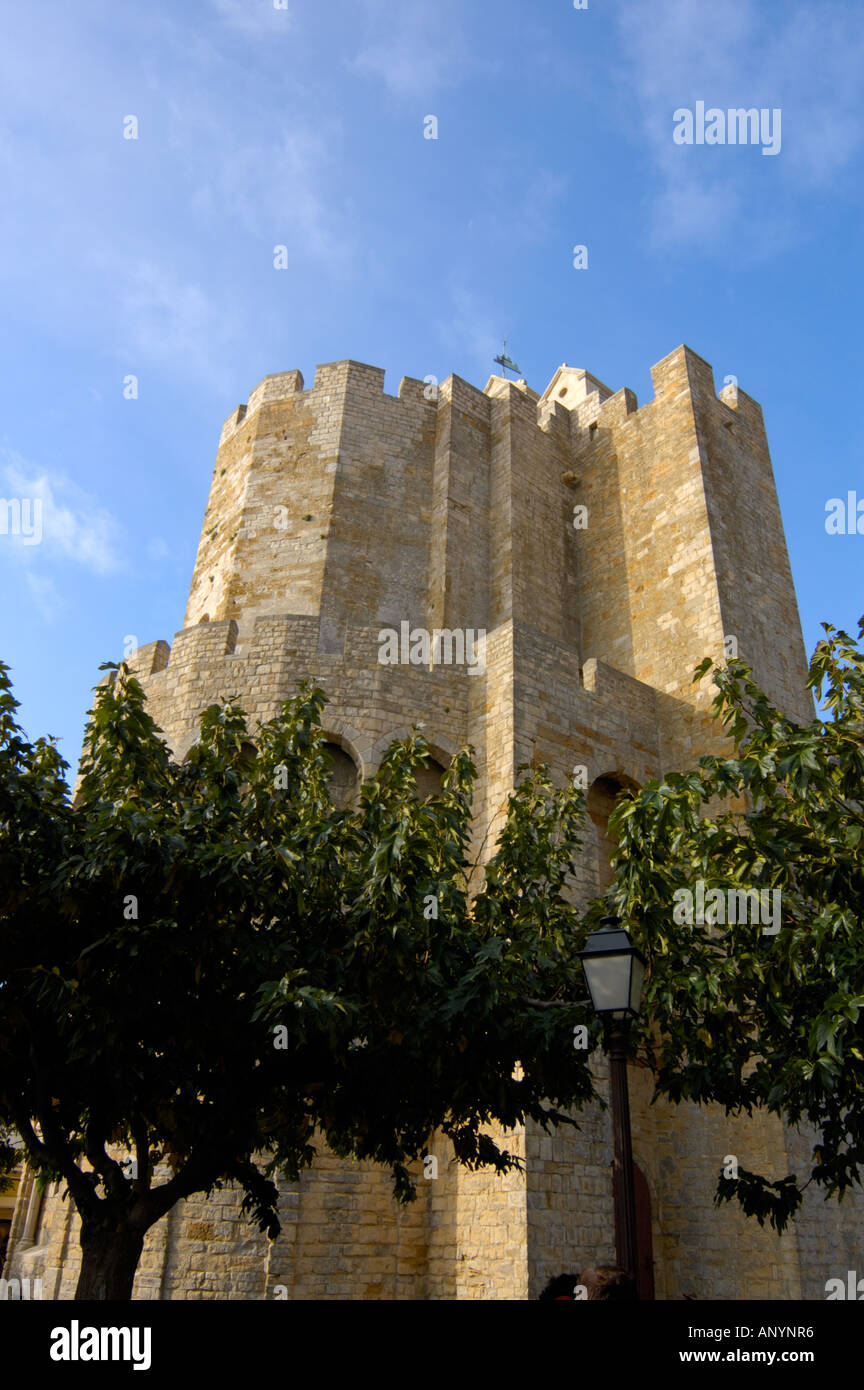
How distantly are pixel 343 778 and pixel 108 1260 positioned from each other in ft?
23.9

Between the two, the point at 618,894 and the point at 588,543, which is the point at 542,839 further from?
the point at 588,543

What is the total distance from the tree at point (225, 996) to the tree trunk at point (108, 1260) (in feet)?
0.04

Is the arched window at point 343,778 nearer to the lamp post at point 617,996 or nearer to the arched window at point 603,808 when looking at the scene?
the arched window at point 603,808

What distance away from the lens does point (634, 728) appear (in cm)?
1509

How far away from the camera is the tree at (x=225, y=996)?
22.1 ft

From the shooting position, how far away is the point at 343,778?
13445 millimetres

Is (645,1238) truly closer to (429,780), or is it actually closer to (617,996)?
(429,780)

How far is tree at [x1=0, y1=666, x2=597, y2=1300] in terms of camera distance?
6.75m

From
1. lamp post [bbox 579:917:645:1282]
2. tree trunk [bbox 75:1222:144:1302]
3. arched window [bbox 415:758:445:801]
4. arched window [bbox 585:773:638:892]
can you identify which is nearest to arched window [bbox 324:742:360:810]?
arched window [bbox 415:758:445:801]

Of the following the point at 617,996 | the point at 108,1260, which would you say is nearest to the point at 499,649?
the point at 617,996

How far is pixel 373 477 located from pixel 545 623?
12.9 feet

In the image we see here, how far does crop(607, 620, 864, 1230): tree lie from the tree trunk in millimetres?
3857
